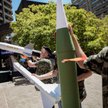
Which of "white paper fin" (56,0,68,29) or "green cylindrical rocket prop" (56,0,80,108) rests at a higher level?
"white paper fin" (56,0,68,29)

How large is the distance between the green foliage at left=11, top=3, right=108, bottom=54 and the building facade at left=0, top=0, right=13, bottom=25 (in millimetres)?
78552

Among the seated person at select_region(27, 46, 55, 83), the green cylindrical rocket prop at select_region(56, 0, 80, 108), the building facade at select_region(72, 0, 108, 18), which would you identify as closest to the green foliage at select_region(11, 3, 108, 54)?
the seated person at select_region(27, 46, 55, 83)

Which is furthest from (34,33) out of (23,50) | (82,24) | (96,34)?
(23,50)

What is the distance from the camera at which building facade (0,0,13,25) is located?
108 meters

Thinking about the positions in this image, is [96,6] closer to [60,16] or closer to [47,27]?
[47,27]

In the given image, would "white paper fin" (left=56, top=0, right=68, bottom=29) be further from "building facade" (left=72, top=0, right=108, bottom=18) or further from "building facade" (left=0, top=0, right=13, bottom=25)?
"building facade" (left=72, top=0, right=108, bottom=18)

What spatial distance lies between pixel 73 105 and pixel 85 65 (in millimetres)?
946

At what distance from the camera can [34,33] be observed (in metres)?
21.2

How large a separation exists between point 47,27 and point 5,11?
96.9 m

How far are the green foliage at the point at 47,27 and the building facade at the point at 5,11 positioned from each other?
7855 centimetres

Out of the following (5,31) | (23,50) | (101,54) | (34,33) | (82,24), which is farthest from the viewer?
(5,31)

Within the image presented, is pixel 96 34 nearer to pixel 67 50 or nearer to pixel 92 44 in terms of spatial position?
pixel 92 44

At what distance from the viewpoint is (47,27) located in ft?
70.6

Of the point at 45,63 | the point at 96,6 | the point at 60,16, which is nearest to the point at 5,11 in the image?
the point at 96,6
